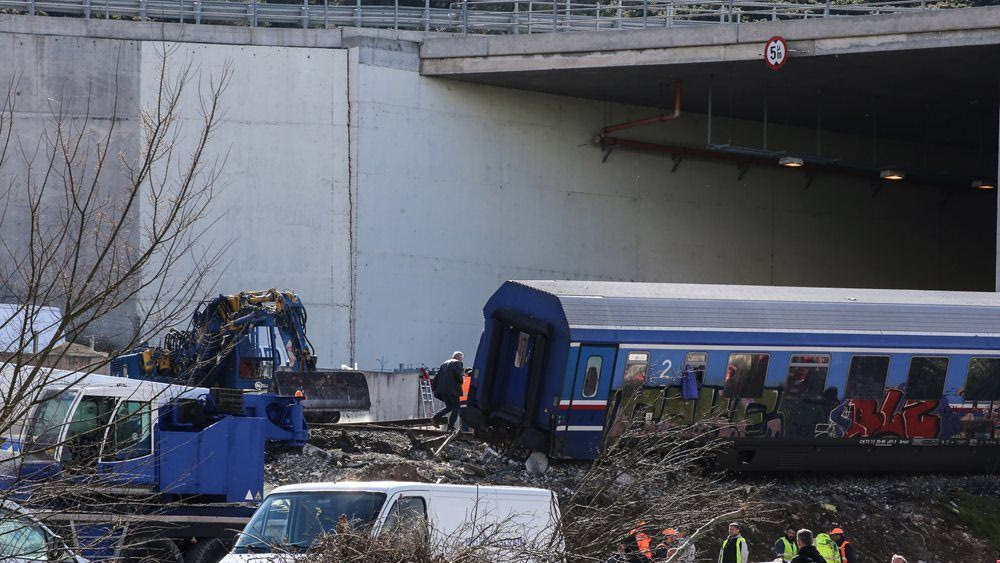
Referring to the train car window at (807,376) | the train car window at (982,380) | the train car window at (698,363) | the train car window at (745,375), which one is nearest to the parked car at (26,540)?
the train car window at (698,363)

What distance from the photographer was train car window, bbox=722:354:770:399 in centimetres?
2009

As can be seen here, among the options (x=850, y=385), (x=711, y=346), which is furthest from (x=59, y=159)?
(x=850, y=385)

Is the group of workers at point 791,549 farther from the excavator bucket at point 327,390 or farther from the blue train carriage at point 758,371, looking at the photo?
the excavator bucket at point 327,390

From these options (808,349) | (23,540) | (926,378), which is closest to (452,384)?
(808,349)

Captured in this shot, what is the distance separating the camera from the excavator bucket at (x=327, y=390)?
21.8 metres

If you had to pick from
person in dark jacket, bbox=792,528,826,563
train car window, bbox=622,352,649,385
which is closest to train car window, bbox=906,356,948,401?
train car window, bbox=622,352,649,385

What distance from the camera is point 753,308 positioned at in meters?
20.5

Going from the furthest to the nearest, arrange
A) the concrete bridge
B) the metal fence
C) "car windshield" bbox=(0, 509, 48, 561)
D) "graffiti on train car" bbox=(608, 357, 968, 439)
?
the metal fence, the concrete bridge, "graffiti on train car" bbox=(608, 357, 968, 439), "car windshield" bbox=(0, 509, 48, 561)

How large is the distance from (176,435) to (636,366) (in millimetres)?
7581

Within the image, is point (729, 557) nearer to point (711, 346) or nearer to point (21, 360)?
point (711, 346)

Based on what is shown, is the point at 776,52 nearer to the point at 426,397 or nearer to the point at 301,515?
the point at 426,397

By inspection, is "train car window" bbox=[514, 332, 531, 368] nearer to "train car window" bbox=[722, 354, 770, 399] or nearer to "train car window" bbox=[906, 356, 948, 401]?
"train car window" bbox=[722, 354, 770, 399]

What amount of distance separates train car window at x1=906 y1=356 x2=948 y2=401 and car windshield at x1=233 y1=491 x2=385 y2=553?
13303 millimetres

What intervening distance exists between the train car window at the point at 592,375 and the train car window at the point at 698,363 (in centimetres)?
140
